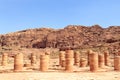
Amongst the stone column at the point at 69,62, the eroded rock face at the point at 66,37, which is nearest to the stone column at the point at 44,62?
the stone column at the point at 69,62

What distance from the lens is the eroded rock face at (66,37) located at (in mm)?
109750

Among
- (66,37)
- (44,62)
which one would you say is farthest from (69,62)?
(66,37)

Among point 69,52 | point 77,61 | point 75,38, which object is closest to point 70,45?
point 75,38

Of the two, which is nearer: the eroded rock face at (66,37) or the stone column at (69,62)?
the stone column at (69,62)

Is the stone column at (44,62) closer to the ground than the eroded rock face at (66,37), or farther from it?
closer to the ground

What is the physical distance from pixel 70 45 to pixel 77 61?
6662 cm

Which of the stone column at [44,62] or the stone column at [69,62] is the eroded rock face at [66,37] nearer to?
the stone column at [69,62]

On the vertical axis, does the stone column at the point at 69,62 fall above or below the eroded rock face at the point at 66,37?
below

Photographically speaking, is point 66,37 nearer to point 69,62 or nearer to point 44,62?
point 69,62

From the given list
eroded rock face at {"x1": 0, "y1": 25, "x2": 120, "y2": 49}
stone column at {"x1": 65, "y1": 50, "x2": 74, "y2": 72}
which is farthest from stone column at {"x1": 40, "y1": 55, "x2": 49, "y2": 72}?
eroded rock face at {"x1": 0, "y1": 25, "x2": 120, "y2": 49}

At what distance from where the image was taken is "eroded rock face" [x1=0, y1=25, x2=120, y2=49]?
360 ft

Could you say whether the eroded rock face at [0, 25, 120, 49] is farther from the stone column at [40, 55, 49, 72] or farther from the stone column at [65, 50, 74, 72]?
the stone column at [40, 55, 49, 72]

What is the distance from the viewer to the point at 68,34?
12256 centimetres

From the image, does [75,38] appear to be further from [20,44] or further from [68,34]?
[20,44]
